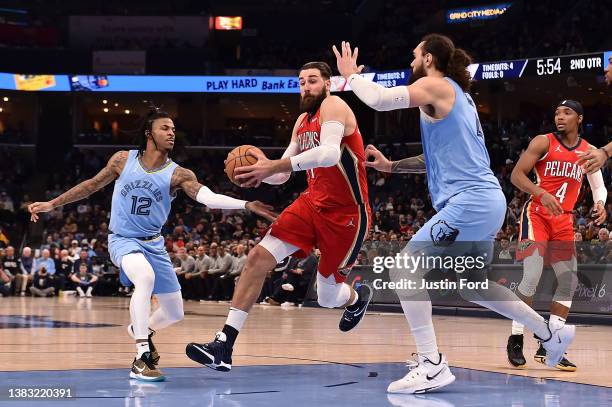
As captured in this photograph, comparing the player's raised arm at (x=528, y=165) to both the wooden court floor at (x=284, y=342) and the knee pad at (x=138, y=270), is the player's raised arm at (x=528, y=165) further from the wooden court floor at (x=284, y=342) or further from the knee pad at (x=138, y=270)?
the knee pad at (x=138, y=270)

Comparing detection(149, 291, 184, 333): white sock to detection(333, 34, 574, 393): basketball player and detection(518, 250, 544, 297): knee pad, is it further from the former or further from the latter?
detection(518, 250, 544, 297): knee pad

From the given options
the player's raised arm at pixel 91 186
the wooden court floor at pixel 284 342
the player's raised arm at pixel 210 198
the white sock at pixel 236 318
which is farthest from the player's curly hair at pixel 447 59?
the player's raised arm at pixel 91 186

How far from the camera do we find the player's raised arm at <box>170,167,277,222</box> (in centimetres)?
637

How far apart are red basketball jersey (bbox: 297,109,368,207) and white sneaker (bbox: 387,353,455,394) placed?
1.41m

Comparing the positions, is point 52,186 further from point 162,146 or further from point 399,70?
point 162,146

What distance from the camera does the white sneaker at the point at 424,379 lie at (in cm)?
654

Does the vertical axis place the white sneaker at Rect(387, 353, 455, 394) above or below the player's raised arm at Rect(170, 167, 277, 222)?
below

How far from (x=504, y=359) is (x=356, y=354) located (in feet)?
4.75

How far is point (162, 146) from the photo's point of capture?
309 inches

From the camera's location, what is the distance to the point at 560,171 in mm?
8562

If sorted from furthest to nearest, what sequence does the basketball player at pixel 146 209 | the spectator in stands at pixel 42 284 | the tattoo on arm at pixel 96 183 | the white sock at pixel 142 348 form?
the spectator in stands at pixel 42 284
the tattoo on arm at pixel 96 183
the basketball player at pixel 146 209
the white sock at pixel 142 348

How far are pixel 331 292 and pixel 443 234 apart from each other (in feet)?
5.34

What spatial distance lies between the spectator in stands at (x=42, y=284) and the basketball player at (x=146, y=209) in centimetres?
1766

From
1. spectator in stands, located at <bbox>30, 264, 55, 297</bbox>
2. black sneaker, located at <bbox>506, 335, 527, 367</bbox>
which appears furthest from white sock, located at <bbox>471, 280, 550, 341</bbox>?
spectator in stands, located at <bbox>30, 264, 55, 297</bbox>
